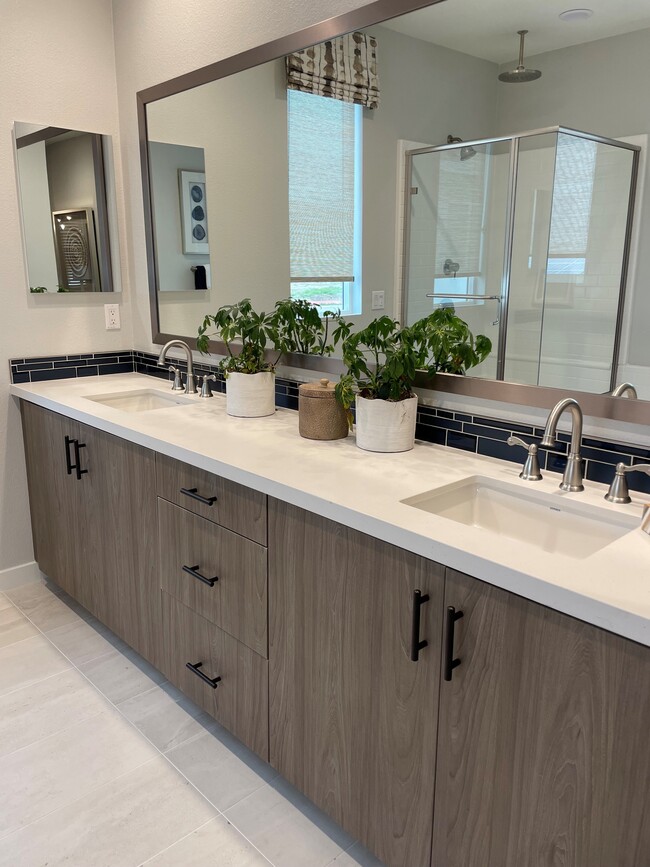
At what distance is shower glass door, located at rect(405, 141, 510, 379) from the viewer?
5.09 ft

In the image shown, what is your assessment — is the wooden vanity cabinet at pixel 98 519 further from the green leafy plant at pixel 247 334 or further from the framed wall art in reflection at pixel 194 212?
the framed wall art in reflection at pixel 194 212

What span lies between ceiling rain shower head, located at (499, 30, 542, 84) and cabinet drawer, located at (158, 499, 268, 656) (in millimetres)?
1149

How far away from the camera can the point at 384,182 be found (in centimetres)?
180

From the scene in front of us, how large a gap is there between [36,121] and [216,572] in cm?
192

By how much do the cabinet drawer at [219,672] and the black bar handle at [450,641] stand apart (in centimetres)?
60

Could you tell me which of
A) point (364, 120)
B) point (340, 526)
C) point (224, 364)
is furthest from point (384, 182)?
point (340, 526)

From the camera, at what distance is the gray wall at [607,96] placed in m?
1.29

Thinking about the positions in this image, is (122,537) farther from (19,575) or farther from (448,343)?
(448,343)

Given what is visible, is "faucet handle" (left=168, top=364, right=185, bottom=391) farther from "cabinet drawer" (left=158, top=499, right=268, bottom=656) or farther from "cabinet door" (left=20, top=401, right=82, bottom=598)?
"cabinet drawer" (left=158, top=499, right=268, bottom=656)

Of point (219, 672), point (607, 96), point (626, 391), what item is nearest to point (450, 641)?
point (626, 391)

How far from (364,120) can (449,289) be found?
54 cm

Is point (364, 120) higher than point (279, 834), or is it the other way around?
point (364, 120)

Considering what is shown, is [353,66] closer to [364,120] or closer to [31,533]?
[364,120]

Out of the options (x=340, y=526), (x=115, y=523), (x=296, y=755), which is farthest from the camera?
(x=115, y=523)
